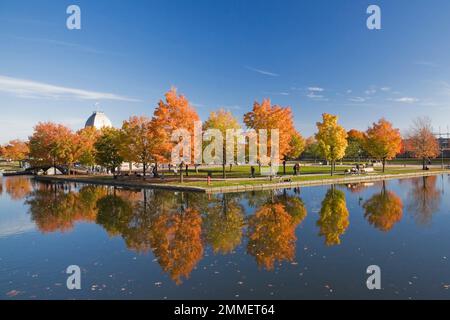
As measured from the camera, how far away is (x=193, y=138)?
4822 centimetres

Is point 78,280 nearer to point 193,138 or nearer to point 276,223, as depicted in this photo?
point 276,223

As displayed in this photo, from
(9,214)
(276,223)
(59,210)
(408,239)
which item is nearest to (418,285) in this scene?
(408,239)

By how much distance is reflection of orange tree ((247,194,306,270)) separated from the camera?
17000 mm

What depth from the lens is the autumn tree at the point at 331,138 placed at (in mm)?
58469

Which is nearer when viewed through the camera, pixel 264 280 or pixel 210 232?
pixel 264 280

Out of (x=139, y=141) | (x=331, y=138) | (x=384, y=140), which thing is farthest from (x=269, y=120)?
(x=384, y=140)

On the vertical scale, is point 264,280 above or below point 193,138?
below

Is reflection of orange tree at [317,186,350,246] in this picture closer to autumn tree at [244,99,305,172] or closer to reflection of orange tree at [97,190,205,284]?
reflection of orange tree at [97,190,205,284]

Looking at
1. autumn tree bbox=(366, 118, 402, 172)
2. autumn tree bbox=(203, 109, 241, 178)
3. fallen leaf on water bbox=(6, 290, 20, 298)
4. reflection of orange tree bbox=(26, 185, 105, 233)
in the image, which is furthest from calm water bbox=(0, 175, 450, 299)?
autumn tree bbox=(366, 118, 402, 172)

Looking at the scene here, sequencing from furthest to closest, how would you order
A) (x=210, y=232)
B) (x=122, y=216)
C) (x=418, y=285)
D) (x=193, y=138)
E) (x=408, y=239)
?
(x=193, y=138) → (x=122, y=216) → (x=210, y=232) → (x=408, y=239) → (x=418, y=285)

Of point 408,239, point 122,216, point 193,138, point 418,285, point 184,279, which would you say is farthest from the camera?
point 193,138

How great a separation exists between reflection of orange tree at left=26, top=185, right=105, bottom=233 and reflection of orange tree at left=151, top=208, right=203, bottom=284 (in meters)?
6.90

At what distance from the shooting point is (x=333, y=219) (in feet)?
83.5

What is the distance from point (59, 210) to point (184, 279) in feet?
73.5
